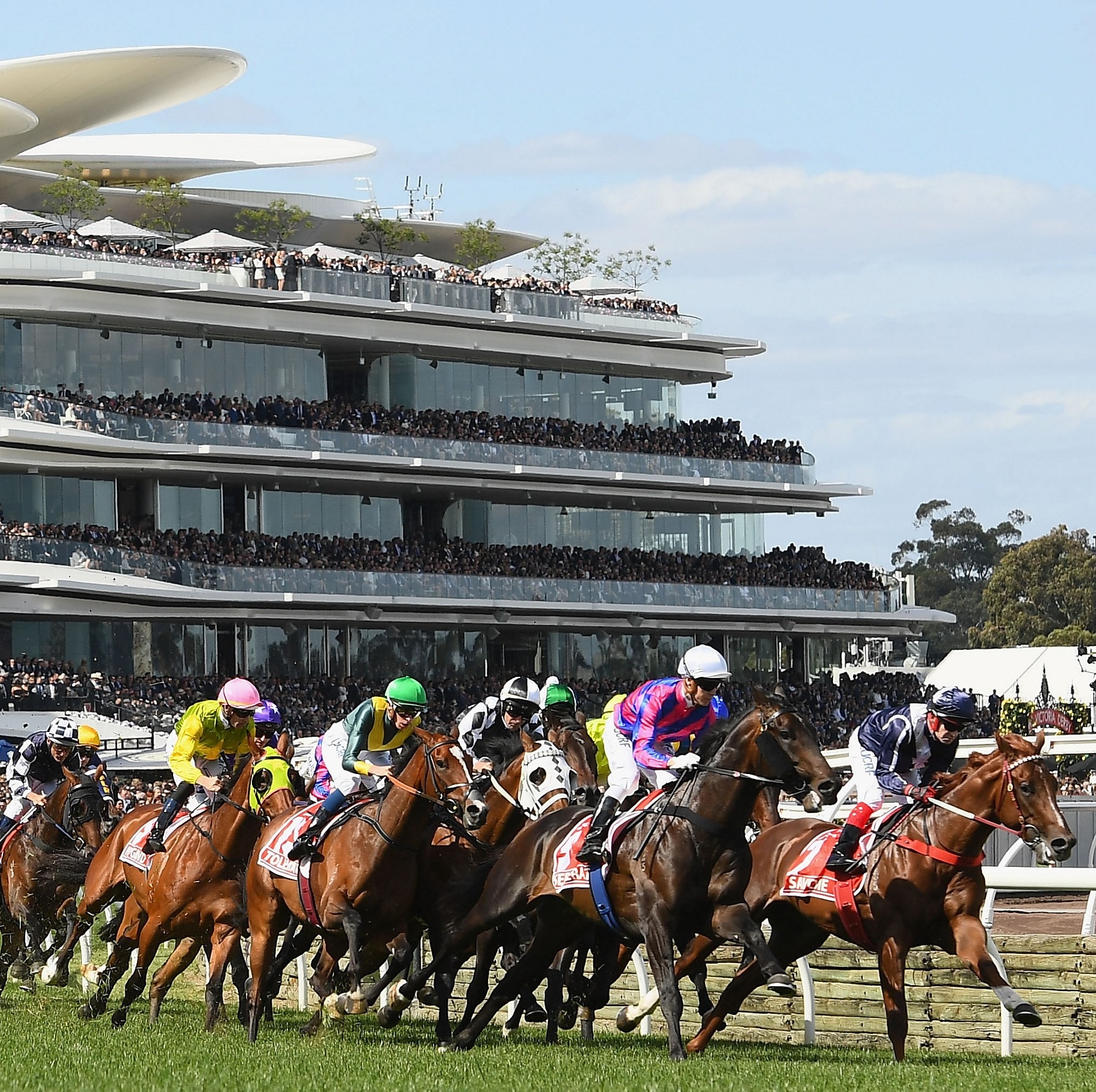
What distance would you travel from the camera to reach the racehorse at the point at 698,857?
10.3 meters

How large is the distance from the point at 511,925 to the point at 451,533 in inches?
1370

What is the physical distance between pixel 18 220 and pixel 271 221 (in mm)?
8591

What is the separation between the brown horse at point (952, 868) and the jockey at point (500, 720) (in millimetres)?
2496

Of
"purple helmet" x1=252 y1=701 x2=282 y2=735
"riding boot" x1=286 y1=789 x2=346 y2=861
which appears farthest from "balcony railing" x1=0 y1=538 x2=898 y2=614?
"riding boot" x1=286 y1=789 x2=346 y2=861

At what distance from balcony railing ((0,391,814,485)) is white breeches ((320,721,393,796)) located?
28301 millimetres

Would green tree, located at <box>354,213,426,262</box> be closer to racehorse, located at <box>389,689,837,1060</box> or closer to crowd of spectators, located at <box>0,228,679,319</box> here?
crowd of spectators, located at <box>0,228,679,319</box>

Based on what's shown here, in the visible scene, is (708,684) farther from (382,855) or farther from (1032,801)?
(382,855)

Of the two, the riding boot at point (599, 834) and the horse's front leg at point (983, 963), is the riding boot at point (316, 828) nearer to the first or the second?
the riding boot at point (599, 834)

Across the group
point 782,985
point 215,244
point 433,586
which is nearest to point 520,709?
point 782,985

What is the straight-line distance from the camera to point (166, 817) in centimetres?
1311

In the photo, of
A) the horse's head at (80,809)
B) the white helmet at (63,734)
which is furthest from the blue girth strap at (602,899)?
the white helmet at (63,734)

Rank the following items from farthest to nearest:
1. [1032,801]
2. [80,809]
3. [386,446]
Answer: [386,446]
[80,809]
[1032,801]

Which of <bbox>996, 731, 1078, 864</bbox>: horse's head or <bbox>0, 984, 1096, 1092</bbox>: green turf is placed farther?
<bbox>996, 731, 1078, 864</bbox>: horse's head

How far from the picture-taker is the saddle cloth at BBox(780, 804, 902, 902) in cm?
1093
